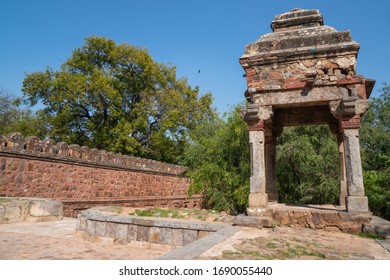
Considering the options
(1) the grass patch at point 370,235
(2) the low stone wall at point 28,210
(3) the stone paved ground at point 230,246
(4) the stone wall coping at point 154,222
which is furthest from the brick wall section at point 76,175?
(1) the grass patch at point 370,235

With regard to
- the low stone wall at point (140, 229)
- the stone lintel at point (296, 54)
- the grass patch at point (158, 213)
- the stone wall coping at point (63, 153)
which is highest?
the stone lintel at point (296, 54)

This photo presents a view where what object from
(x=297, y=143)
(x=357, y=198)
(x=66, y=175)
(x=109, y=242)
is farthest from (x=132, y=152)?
(x=357, y=198)

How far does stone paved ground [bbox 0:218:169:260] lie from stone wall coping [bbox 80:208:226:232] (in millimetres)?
465

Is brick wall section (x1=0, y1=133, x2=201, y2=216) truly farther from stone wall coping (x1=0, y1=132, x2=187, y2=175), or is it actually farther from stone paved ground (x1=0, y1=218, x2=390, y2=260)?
stone paved ground (x1=0, y1=218, x2=390, y2=260)

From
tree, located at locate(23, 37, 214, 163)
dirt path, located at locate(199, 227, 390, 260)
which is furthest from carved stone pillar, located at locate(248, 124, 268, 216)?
tree, located at locate(23, 37, 214, 163)

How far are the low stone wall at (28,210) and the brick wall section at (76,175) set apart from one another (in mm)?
1343

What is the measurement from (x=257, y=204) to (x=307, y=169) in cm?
626

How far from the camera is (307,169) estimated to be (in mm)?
11430

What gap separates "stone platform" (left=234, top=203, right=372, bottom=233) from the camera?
17.6ft

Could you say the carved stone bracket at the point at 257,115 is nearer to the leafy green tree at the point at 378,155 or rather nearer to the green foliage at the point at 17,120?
the leafy green tree at the point at 378,155

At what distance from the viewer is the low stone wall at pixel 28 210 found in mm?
7527

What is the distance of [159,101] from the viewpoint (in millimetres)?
21969

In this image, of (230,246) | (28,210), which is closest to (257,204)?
(230,246)

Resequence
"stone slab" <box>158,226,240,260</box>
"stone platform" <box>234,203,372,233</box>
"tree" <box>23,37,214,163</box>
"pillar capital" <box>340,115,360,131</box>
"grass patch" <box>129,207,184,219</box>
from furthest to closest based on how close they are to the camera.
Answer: "tree" <box>23,37,214,163</box> < "grass patch" <box>129,207,184,219</box> < "pillar capital" <box>340,115,360,131</box> < "stone platform" <box>234,203,372,233</box> < "stone slab" <box>158,226,240,260</box>
